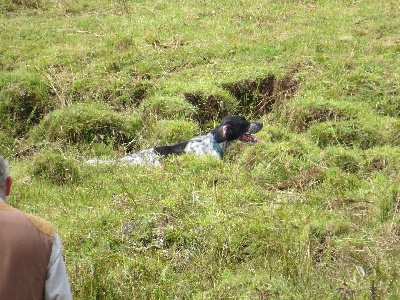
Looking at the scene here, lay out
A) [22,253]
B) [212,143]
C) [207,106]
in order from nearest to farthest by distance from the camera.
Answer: [22,253]
[212,143]
[207,106]

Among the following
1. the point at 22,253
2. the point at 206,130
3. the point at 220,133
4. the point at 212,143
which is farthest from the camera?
the point at 206,130

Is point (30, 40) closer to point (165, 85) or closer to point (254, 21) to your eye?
point (165, 85)

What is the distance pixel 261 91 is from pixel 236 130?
175 cm

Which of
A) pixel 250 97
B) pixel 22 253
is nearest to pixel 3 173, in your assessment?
pixel 22 253

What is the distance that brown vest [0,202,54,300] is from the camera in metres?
3.13

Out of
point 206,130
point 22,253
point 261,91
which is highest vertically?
point 22,253

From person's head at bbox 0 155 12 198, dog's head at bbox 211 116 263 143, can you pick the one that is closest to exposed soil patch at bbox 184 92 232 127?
dog's head at bbox 211 116 263 143

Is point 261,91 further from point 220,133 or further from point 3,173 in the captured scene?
point 3,173

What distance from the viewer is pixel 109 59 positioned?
11977mm

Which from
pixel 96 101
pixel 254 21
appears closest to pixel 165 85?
pixel 96 101

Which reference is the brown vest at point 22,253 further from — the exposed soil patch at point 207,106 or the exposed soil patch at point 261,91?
the exposed soil patch at point 261,91

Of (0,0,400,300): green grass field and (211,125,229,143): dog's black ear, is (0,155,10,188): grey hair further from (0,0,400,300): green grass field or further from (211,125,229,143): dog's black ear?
(211,125,229,143): dog's black ear

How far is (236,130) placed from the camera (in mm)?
9562

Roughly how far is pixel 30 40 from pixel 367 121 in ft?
23.5
